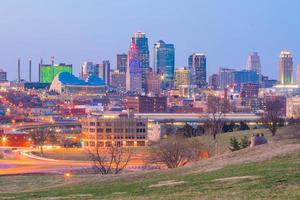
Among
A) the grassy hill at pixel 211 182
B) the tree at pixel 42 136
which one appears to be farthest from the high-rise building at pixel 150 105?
the grassy hill at pixel 211 182

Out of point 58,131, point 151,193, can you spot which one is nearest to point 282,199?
point 151,193

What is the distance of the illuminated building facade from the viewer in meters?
98.4

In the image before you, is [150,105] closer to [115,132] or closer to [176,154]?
[115,132]

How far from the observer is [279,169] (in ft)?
66.1

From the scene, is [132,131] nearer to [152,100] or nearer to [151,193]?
[151,193]

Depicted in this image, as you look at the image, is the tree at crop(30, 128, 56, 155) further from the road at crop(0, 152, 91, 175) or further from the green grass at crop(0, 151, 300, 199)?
the green grass at crop(0, 151, 300, 199)

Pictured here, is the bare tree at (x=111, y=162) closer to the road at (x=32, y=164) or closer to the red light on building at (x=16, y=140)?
the road at (x=32, y=164)

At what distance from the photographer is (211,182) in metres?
19.4

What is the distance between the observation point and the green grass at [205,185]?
16.6m

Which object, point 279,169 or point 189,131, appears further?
point 189,131

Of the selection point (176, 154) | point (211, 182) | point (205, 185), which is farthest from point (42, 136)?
point (205, 185)

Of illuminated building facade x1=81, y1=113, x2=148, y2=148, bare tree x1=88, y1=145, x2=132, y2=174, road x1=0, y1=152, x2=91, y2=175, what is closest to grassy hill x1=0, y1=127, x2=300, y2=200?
bare tree x1=88, y1=145, x2=132, y2=174

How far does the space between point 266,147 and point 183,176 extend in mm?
6515

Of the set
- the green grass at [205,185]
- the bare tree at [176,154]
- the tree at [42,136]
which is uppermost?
the green grass at [205,185]
